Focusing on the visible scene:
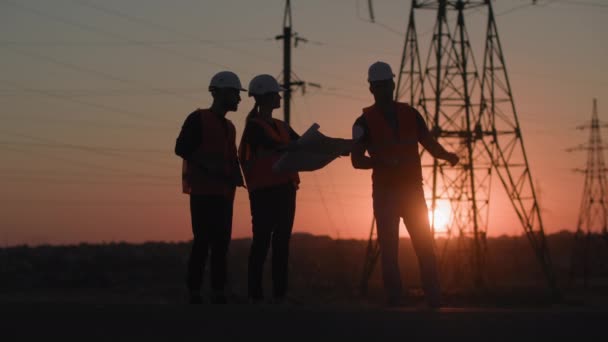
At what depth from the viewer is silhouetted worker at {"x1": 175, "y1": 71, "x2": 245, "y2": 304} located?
396 inches

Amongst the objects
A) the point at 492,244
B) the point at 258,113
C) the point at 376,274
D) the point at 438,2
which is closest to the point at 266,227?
the point at 258,113

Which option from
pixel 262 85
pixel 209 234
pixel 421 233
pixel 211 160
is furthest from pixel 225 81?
pixel 421 233

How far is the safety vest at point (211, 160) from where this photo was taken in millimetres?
10117

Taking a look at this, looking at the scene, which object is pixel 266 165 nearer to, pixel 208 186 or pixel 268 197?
pixel 268 197

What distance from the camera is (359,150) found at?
9859 mm

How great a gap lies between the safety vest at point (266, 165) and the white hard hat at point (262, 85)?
0.91ft

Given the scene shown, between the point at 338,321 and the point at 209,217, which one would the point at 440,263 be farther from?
the point at 338,321

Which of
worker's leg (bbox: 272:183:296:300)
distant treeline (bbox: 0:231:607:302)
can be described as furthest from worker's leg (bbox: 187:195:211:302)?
distant treeline (bbox: 0:231:607:302)

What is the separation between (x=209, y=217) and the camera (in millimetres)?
10047

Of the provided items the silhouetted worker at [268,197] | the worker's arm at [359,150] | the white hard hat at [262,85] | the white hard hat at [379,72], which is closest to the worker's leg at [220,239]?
the silhouetted worker at [268,197]

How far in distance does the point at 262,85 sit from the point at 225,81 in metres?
0.42

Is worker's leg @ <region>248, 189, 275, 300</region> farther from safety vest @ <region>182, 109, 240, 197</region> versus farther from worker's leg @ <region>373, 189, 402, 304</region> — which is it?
worker's leg @ <region>373, 189, 402, 304</region>

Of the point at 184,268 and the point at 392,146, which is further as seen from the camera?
the point at 184,268

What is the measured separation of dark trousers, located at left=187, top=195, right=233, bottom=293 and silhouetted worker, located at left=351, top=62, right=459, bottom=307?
1.33 m
